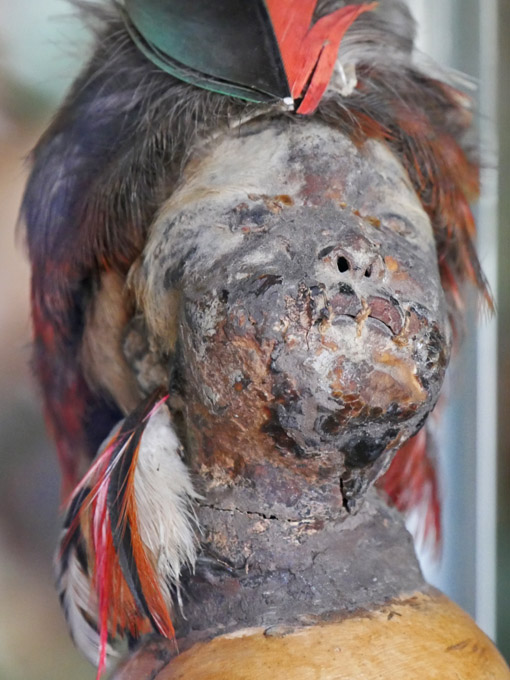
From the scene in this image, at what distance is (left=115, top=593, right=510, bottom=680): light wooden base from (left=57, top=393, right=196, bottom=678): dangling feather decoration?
0.05 metres

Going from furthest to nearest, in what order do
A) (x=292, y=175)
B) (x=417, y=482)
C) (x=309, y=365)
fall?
(x=417, y=482) < (x=292, y=175) < (x=309, y=365)

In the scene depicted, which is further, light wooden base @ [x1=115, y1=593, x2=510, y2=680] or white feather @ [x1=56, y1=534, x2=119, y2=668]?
white feather @ [x1=56, y1=534, x2=119, y2=668]

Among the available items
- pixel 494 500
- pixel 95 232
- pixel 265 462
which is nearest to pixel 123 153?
pixel 95 232

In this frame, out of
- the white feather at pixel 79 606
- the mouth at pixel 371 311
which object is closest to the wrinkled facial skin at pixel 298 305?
the mouth at pixel 371 311

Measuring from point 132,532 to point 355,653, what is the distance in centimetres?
20

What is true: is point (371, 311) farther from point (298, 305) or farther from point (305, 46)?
point (305, 46)

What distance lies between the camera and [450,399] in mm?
1069

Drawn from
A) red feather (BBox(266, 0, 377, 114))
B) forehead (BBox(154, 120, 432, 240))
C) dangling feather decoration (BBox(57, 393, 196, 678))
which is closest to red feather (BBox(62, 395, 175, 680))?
dangling feather decoration (BBox(57, 393, 196, 678))

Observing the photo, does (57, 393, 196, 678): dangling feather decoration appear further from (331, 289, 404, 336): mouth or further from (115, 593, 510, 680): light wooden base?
(331, 289, 404, 336): mouth

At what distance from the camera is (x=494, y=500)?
1.11 metres

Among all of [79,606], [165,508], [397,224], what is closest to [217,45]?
[397,224]

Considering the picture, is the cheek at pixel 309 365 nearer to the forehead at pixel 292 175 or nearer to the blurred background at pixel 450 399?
the forehead at pixel 292 175

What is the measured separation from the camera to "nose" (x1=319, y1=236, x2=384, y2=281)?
23.4 inches

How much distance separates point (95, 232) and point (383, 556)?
387 mm
